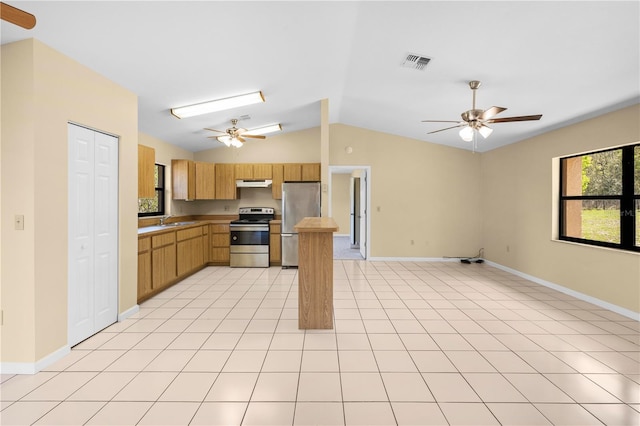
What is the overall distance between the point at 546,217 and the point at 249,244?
16.9 ft

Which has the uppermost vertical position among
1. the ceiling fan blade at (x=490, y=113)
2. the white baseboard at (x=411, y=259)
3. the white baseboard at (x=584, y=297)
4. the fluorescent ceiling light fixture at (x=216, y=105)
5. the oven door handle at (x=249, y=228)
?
the fluorescent ceiling light fixture at (x=216, y=105)

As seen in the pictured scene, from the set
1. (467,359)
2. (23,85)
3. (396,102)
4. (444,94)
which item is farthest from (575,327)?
(23,85)

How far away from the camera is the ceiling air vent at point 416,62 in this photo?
3.32 m

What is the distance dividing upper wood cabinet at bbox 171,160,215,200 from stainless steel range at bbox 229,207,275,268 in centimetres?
94

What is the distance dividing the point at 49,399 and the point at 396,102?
16.7 feet

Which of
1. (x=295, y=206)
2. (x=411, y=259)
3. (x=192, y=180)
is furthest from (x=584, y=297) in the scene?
(x=192, y=180)

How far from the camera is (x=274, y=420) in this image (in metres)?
1.83

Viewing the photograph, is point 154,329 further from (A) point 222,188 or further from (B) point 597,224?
(B) point 597,224

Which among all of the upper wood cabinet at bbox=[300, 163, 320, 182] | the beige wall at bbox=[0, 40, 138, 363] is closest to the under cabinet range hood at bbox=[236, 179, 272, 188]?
the upper wood cabinet at bbox=[300, 163, 320, 182]

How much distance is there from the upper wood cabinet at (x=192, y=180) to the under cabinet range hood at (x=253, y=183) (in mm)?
559

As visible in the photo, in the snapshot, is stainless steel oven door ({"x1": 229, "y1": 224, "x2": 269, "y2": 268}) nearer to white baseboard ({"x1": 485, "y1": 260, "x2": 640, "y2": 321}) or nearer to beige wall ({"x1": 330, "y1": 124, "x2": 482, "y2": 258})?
beige wall ({"x1": 330, "y1": 124, "x2": 482, "y2": 258})

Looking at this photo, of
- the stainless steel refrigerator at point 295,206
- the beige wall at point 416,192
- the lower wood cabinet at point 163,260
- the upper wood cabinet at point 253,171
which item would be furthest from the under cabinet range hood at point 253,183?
the lower wood cabinet at point 163,260

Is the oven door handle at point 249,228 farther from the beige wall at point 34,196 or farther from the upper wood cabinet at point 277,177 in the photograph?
Answer: the beige wall at point 34,196

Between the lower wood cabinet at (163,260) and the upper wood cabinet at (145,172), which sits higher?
the upper wood cabinet at (145,172)
